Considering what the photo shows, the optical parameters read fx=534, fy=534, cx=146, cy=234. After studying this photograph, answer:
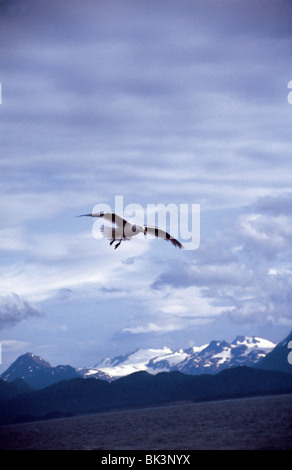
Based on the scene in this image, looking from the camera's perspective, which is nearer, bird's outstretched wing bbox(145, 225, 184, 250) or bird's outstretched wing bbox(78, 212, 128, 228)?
bird's outstretched wing bbox(78, 212, 128, 228)

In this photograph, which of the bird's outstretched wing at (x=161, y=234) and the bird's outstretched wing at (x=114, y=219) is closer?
the bird's outstretched wing at (x=114, y=219)

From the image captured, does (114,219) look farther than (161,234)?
No

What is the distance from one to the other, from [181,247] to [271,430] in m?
85.4
